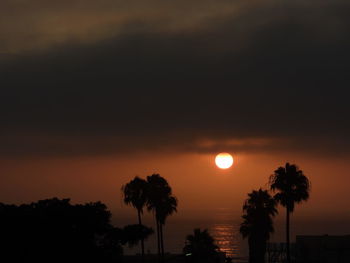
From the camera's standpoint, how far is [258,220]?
84688 millimetres

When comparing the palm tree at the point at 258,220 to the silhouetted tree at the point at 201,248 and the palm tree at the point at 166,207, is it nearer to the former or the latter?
the silhouetted tree at the point at 201,248

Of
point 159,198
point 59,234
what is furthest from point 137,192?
point 59,234

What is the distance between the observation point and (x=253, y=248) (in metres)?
84.3

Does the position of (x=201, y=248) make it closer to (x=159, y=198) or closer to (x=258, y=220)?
(x=258, y=220)

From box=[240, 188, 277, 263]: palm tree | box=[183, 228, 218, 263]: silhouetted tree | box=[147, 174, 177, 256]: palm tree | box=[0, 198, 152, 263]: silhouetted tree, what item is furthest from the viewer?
box=[147, 174, 177, 256]: palm tree

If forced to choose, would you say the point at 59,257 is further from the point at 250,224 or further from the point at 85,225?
the point at 250,224

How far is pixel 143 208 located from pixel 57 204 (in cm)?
2477

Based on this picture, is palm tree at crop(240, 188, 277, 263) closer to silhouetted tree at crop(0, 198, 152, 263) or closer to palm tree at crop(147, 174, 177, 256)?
palm tree at crop(147, 174, 177, 256)

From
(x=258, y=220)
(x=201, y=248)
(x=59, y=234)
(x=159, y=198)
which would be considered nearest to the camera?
(x=59, y=234)

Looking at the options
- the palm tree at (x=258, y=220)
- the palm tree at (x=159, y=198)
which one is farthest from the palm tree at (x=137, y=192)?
the palm tree at (x=258, y=220)

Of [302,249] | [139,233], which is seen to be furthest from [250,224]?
[139,233]

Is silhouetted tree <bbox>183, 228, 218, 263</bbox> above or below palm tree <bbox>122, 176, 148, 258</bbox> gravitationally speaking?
below

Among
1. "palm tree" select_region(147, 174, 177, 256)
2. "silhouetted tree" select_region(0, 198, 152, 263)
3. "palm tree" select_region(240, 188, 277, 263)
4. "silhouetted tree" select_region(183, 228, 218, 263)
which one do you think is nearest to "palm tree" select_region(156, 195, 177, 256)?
"palm tree" select_region(147, 174, 177, 256)

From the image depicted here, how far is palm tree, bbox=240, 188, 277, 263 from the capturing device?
84.6 m
